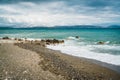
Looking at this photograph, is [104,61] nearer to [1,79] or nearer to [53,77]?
[53,77]

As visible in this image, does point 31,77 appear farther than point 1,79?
Yes

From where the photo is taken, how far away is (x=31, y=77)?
1245 centimetres

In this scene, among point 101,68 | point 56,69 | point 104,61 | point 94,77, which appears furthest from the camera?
point 104,61

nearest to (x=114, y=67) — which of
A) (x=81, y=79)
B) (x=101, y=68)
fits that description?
(x=101, y=68)

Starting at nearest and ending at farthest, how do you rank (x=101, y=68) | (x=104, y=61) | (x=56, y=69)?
1. (x=56, y=69)
2. (x=101, y=68)
3. (x=104, y=61)

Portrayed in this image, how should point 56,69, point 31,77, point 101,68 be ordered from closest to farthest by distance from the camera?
point 31,77 → point 56,69 → point 101,68

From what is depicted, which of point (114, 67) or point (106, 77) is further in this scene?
point (114, 67)

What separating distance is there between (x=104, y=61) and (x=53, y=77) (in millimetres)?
8031

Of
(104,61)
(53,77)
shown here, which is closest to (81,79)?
(53,77)

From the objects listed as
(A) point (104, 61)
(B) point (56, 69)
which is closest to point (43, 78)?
(B) point (56, 69)

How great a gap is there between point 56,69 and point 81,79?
2.78 meters

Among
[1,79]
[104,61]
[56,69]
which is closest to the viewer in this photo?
[1,79]

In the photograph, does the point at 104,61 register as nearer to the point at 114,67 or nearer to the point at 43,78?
the point at 114,67

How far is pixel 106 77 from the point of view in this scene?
1420cm
